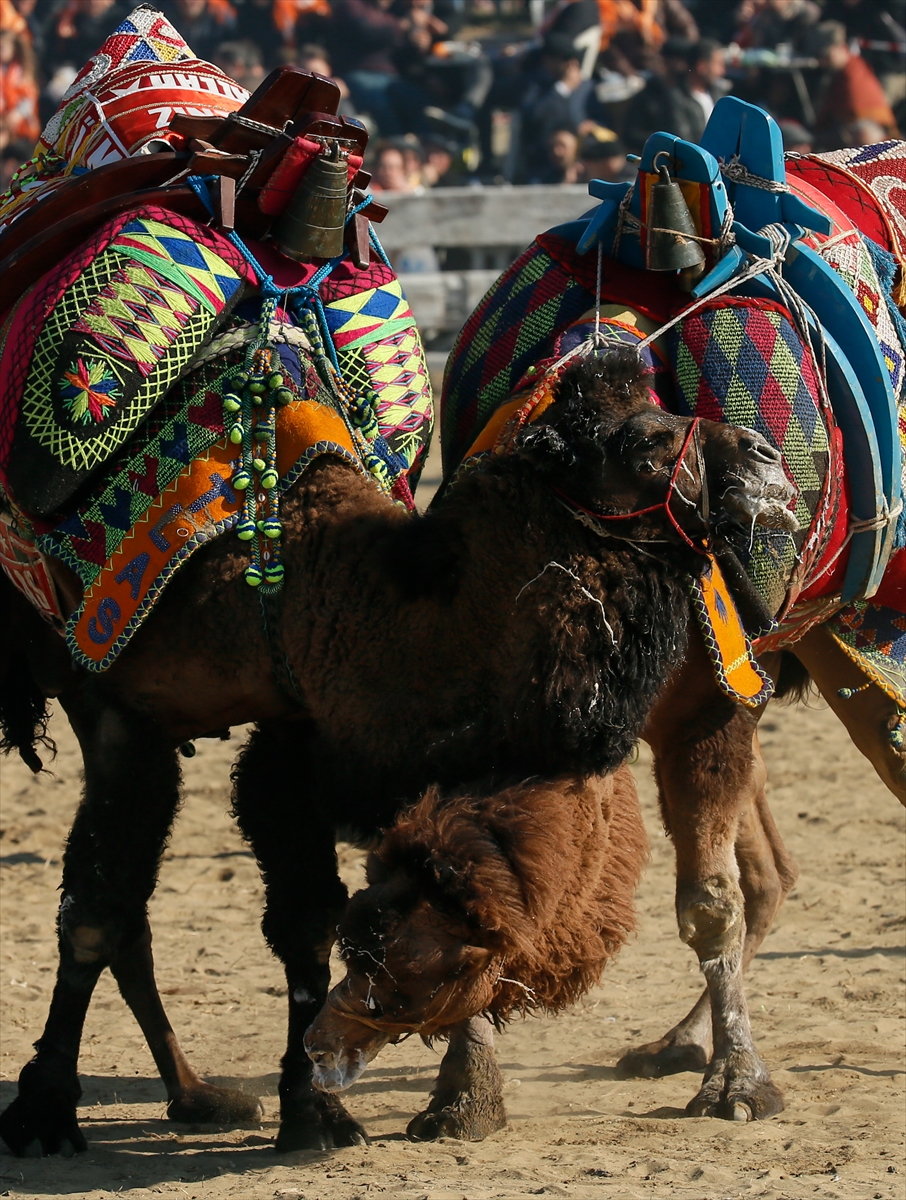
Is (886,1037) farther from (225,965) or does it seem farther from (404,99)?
(404,99)

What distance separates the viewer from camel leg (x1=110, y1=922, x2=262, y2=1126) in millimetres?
3918

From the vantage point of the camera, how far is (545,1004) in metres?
2.96

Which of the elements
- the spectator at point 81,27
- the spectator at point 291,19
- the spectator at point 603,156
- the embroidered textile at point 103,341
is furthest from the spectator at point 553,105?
the embroidered textile at point 103,341

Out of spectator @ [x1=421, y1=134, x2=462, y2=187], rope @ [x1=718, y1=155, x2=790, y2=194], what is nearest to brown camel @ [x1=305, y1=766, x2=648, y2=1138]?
rope @ [x1=718, y1=155, x2=790, y2=194]

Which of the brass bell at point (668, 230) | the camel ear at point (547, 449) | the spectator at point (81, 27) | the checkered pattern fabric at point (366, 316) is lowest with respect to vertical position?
the camel ear at point (547, 449)

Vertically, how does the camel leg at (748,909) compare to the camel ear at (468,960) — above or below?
below

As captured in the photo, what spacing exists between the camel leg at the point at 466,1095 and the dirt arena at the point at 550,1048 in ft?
0.21

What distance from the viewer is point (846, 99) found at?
44.3ft

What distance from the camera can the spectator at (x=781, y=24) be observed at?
1461 centimetres

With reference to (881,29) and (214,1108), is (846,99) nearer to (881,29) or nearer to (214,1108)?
(881,29)

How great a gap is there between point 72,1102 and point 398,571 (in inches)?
59.7

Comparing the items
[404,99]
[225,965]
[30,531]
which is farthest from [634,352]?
[404,99]

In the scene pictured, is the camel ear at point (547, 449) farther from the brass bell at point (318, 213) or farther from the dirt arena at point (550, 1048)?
the dirt arena at point (550, 1048)

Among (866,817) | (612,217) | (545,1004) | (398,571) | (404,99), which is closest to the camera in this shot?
(545,1004)
